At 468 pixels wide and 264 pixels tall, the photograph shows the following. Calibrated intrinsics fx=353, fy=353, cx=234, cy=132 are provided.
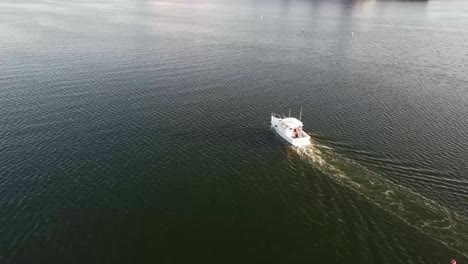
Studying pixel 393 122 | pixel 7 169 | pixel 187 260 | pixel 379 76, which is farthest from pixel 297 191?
pixel 379 76

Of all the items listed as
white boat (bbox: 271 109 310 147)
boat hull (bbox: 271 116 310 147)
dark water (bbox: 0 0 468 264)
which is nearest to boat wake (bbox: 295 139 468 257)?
dark water (bbox: 0 0 468 264)

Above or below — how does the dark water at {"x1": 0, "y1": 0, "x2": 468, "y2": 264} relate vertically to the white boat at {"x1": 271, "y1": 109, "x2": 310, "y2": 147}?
below

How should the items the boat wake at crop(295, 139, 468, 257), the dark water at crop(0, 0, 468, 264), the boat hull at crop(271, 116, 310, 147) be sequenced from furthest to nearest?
the boat hull at crop(271, 116, 310, 147), the boat wake at crop(295, 139, 468, 257), the dark water at crop(0, 0, 468, 264)

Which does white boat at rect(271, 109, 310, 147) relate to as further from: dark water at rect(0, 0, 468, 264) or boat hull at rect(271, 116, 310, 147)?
dark water at rect(0, 0, 468, 264)

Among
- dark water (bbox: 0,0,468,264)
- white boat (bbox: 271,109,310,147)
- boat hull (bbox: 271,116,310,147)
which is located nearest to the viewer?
dark water (bbox: 0,0,468,264)

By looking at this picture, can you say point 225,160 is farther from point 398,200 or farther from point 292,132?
point 398,200

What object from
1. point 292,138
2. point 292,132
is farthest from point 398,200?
point 292,132
